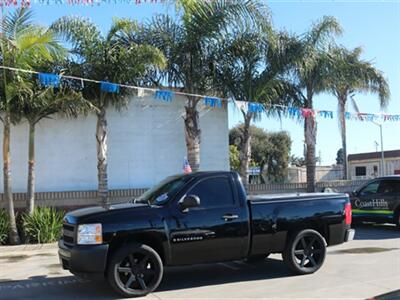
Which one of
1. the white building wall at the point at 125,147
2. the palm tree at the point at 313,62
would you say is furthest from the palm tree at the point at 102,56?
the palm tree at the point at 313,62

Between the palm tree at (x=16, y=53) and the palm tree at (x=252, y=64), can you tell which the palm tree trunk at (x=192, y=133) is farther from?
the palm tree at (x=16, y=53)

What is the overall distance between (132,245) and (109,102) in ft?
28.6

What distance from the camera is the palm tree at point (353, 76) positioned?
1828 cm

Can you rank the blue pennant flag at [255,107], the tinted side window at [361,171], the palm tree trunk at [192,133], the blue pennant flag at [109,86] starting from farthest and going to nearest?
1. the tinted side window at [361,171]
2. the palm tree trunk at [192,133]
3. the blue pennant flag at [255,107]
4. the blue pennant flag at [109,86]

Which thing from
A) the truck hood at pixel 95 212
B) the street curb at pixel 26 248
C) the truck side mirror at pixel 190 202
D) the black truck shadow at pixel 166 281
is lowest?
the black truck shadow at pixel 166 281

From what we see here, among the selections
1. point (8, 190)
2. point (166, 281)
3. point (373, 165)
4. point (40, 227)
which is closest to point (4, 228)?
point (40, 227)

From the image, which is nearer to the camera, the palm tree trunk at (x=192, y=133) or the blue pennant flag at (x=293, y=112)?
the palm tree trunk at (x=192, y=133)

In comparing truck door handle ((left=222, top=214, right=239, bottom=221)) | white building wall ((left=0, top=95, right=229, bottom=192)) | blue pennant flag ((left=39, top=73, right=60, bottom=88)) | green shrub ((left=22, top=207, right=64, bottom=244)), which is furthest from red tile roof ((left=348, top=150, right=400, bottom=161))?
truck door handle ((left=222, top=214, right=239, bottom=221))

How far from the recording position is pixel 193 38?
50.8ft

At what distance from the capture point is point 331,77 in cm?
1811

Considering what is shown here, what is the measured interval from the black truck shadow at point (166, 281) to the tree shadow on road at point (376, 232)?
4.76 m

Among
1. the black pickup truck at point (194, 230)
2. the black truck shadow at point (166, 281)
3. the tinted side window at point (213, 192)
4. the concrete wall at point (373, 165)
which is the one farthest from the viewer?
the concrete wall at point (373, 165)

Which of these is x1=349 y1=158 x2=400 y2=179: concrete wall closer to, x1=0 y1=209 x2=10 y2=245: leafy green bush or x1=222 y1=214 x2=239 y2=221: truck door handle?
x1=0 y1=209 x2=10 y2=245: leafy green bush

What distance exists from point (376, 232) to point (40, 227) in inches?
354
